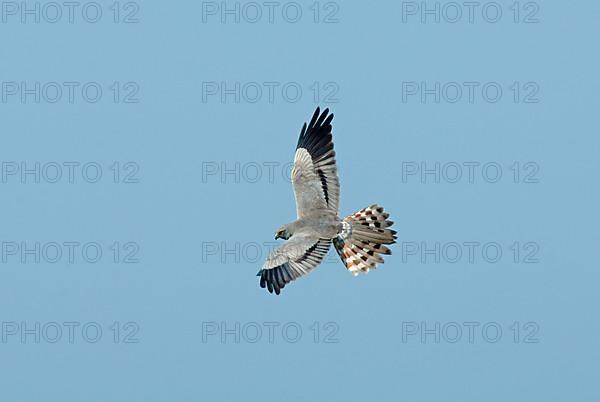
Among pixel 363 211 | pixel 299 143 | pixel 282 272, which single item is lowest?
pixel 282 272

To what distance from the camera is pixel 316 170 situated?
50.9 feet

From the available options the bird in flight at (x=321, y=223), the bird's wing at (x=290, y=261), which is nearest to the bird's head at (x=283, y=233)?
the bird in flight at (x=321, y=223)

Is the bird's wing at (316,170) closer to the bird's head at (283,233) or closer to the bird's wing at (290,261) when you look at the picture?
the bird's head at (283,233)

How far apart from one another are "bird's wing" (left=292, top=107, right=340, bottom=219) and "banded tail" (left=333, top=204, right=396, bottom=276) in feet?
1.14

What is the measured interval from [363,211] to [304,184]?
0.92 metres

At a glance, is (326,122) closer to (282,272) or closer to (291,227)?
(291,227)

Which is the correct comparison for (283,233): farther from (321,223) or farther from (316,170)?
(316,170)

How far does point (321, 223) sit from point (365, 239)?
73 cm

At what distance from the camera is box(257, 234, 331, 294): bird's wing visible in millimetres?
13672

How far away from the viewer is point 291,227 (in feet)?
48.0

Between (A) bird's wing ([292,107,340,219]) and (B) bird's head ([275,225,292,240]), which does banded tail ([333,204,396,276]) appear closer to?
(A) bird's wing ([292,107,340,219])

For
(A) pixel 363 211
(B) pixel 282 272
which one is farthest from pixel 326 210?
(B) pixel 282 272

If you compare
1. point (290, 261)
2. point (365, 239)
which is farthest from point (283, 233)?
point (365, 239)

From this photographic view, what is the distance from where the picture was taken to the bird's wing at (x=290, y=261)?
44.9 ft
